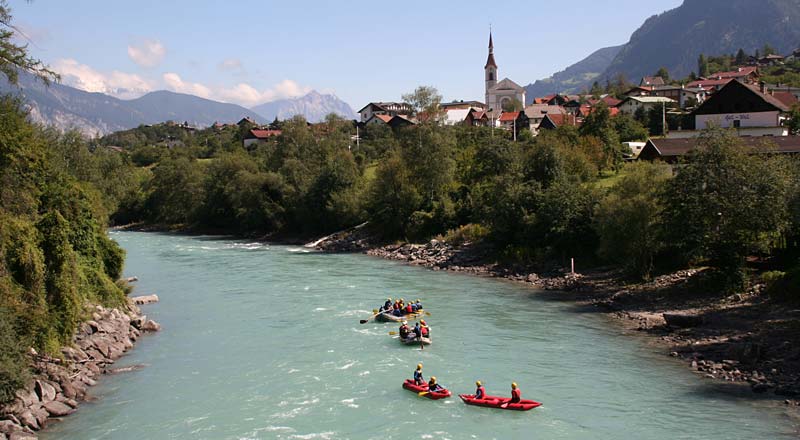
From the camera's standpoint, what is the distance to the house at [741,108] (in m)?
54.0

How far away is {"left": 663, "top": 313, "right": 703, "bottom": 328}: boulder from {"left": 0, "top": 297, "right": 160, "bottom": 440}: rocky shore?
22.5m

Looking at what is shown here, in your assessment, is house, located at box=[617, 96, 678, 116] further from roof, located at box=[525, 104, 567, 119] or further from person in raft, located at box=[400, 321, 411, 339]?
person in raft, located at box=[400, 321, 411, 339]

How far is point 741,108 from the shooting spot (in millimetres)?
54812

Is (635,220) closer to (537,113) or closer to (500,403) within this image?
(500,403)

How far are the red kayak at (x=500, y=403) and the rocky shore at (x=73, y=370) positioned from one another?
40.8ft

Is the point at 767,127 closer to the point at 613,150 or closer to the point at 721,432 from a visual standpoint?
the point at 613,150

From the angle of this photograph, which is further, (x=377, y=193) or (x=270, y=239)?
(x=270, y=239)

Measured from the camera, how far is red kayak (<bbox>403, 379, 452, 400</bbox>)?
21.1 m

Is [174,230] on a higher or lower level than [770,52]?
lower

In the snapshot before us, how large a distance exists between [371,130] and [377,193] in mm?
50018

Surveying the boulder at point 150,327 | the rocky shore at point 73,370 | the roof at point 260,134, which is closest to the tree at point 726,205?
the boulder at point 150,327

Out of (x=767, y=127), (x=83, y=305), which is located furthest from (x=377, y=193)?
(x=83, y=305)

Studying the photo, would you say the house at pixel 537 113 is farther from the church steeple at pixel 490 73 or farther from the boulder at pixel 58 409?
the boulder at pixel 58 409

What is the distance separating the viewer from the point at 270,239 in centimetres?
7269
